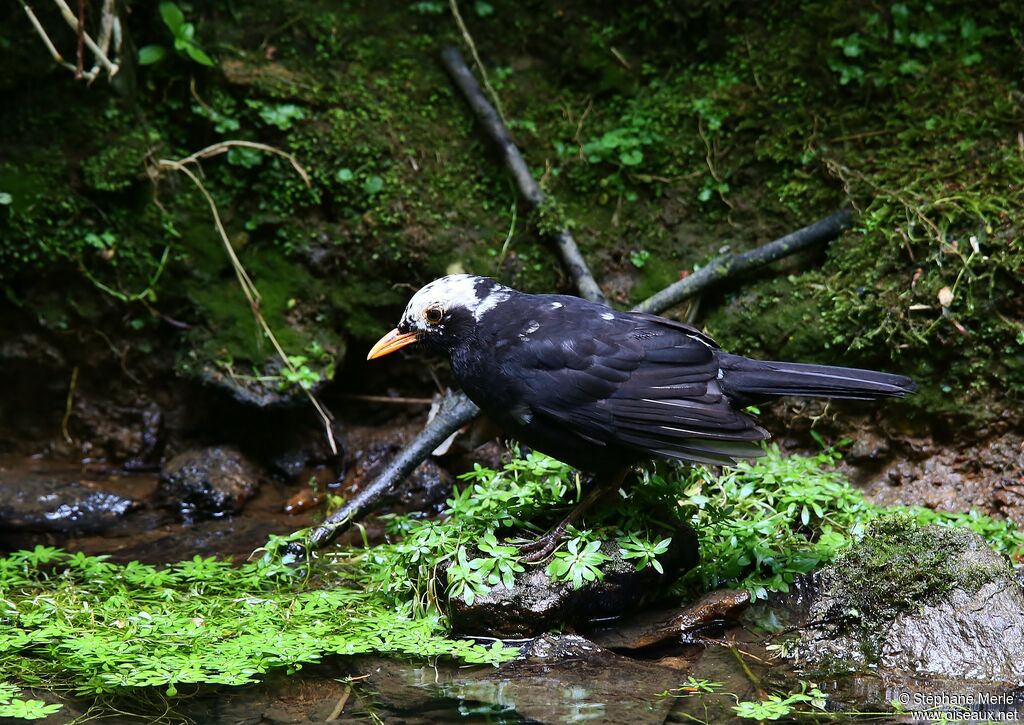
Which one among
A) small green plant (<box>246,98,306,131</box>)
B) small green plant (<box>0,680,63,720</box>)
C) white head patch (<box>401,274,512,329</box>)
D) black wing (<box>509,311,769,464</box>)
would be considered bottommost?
small green plant (<box>0,680,63,720</box>)

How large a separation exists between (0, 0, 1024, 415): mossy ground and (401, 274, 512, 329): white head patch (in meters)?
1.85

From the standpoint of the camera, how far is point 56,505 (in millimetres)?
5379

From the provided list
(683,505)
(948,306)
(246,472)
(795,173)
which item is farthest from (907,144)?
(246,472)

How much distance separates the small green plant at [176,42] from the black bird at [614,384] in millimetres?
2959

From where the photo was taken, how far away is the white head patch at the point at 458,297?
13.5 feet

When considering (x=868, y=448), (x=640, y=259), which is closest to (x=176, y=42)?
(x=640, y=259)

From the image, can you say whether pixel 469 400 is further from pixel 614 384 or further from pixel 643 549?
pixel 643 549

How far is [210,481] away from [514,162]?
2.67 m

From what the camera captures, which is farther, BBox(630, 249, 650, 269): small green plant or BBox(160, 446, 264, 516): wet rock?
BBox(630, 249, 650, 269): small green plant

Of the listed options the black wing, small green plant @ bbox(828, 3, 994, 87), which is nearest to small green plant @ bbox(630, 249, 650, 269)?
small green plant @ bbox(828, 3, 994, 87)

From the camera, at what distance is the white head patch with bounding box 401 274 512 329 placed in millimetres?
4125

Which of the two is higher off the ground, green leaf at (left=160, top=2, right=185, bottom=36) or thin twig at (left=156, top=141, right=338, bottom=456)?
green leaf at (left=160, top=2, right=185, bottom=36)

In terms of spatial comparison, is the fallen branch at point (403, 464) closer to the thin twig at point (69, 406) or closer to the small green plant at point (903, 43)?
the thin twig at point (69, 406)

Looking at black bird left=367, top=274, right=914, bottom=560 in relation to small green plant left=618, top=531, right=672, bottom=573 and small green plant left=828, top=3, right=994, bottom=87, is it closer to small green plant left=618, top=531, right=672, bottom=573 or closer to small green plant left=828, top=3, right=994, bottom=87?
small green plant left=618, top=531, right=672, bottom=573
